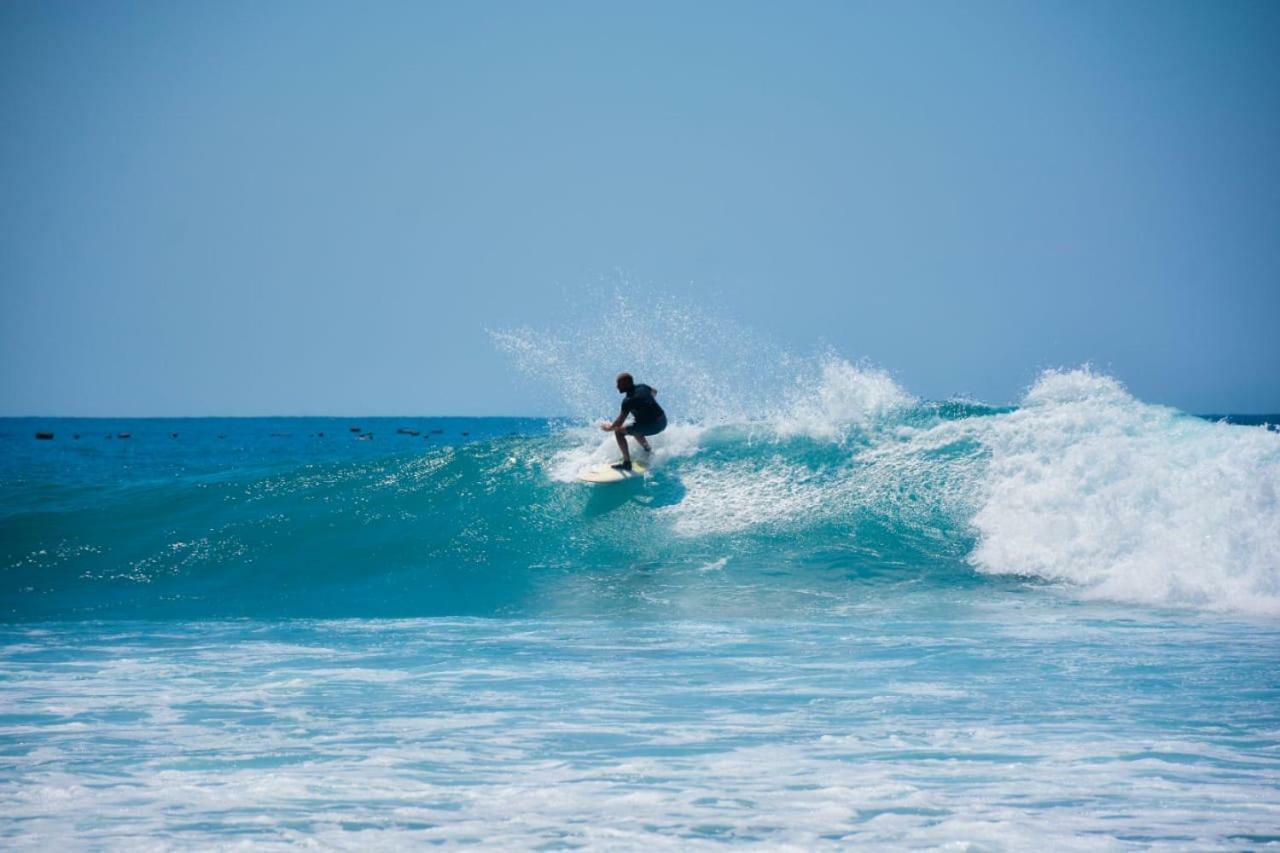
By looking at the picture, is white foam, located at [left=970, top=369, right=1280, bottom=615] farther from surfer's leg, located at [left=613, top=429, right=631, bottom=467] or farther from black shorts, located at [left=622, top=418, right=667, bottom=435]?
surfer's leg, located at [left=613, top=429, right=631, bottom=467]

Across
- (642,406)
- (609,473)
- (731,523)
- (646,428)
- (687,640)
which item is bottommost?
(687,640)

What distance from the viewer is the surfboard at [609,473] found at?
15.8 meters

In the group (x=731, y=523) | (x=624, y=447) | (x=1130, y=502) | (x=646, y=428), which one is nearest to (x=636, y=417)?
(x=646, y=428)

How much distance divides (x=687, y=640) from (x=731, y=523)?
5032 mm

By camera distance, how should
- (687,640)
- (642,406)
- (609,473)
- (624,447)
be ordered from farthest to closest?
(609,473) < (624,447) < (642,406) < (687,640)

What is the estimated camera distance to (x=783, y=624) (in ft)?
33.6

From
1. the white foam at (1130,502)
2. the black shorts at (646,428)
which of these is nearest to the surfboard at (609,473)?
the black shorts at (646,428)

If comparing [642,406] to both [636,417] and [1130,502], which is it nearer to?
[636,417]

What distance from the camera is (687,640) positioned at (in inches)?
369

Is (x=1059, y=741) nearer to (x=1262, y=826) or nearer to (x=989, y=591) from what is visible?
(x=1262, y=826)

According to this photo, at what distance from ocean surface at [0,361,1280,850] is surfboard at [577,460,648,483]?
177 millimetres

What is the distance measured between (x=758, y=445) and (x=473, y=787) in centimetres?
1174

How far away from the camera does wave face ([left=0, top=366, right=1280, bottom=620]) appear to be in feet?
39.0

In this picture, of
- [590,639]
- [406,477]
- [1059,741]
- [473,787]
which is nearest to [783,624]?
[590,639]
